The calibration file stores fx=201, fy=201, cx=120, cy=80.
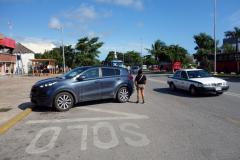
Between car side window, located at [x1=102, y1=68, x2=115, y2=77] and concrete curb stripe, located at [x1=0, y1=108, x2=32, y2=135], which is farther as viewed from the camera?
car side window, located at [x1=102, y1=68, x2=115, y2=77]

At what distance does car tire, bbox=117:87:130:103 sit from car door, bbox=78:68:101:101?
3.39 feet

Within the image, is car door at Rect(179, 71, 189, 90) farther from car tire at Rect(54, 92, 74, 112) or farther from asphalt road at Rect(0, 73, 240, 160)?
car tire at Rect(54, 92, 74, 112)

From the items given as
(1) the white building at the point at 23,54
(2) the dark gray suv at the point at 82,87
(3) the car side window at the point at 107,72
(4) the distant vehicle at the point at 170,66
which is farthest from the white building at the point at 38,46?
(2) the dark gray suv at the point at 82,87

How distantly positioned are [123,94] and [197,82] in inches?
160

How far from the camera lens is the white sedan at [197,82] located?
394 inches

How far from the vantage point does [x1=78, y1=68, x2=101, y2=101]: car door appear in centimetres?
791

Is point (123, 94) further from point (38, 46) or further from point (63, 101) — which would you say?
point (38, 46)

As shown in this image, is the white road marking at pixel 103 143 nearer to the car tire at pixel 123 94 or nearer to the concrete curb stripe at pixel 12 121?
the concrete curb stripe at pixel 12 121

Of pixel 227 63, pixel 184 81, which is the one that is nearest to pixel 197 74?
pixel 184 81

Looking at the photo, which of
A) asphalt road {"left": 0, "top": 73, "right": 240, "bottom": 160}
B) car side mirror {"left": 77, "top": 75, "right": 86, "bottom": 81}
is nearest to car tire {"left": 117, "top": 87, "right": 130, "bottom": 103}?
asphalt road {"left": 0, "top": 73, "right": 240, "bottom": 160}

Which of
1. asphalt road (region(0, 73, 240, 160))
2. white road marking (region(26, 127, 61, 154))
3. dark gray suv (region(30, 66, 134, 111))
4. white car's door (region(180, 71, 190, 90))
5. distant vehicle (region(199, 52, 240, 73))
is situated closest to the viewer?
asphalt road (region(0, 73, 240, 160))

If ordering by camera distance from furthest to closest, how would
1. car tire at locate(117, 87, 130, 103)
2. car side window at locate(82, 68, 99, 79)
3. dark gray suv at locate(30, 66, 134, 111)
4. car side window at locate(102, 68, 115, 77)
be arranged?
1. car tire at locate(117, 87, 130, 103)
2. car side window at locate(102, 68, 115, 77)
3. car side window at locate(82, 68, 99, 79)
4. dark gray suv at locate(30, 66, 134, 111)

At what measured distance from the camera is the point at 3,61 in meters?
39.1

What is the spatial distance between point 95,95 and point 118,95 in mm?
1169
